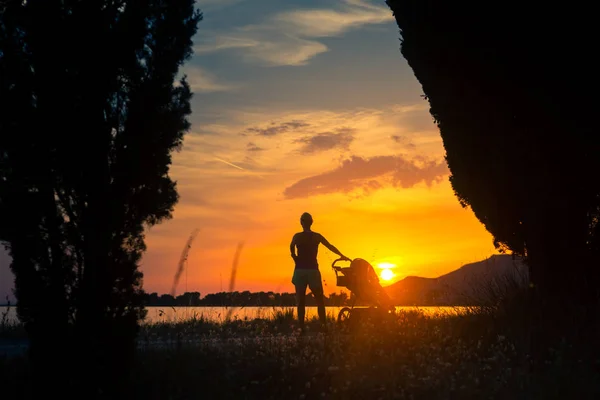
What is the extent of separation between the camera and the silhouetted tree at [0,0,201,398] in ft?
23.5

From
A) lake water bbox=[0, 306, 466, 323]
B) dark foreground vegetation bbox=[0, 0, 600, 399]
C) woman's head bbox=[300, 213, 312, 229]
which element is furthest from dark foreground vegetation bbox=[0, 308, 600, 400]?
lake water bbox=[0, 306, 466, 323]

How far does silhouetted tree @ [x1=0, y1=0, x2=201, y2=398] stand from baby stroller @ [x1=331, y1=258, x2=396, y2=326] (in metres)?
5.85

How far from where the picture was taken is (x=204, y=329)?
44.2 feet

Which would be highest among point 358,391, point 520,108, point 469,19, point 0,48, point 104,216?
point 469,19

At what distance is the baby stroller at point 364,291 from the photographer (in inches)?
489

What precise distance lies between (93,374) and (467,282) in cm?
878

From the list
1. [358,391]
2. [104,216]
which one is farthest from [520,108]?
[104,216]

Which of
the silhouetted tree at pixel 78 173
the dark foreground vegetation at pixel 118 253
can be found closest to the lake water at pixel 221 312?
the dark foreground vegetation at pixel 118 253

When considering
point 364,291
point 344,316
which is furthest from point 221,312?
point 364,291

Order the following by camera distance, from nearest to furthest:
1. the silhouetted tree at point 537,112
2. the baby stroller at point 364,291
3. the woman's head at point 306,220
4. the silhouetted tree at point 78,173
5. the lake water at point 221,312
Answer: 1. the silhouetted tree at point 78,173
2. the silhouetted tree at point 537,112
3. the baby stroller at point 364,291
4. the woman's head at point 306,220
5. the lake water at point 221,312

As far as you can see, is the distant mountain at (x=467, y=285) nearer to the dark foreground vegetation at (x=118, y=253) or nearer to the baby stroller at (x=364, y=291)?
the baby stroller at (x=364, y=291)

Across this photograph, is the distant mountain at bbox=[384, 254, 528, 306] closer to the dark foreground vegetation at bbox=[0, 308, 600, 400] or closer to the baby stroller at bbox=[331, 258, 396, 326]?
the baby stroller at bbox=[331, 258, 396, 326]

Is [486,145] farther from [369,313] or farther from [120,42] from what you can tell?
[120,42]

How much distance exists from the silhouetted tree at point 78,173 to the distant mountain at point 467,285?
686 cm
